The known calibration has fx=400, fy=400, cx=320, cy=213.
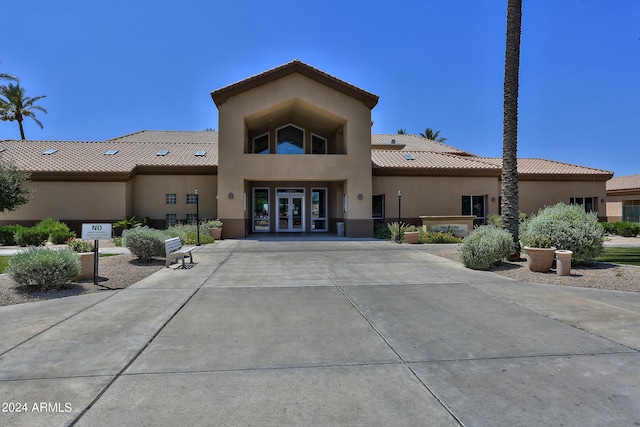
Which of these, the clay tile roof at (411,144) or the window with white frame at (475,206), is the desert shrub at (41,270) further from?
the clay tile roof at (411,144)

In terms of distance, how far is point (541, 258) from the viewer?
1155 centimetres

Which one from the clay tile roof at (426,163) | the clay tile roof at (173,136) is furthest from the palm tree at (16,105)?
the clay tile roof at (426,163)

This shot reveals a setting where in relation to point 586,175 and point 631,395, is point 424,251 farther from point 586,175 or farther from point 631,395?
point 586,175

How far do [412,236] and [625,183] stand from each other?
32.9 m

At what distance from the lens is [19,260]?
9.16 metres

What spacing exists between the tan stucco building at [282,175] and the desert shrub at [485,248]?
1154 centimetres

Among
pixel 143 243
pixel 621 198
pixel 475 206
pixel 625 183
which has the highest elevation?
pixel 625 183

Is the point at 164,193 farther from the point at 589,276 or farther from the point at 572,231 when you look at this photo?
the point at 589,276

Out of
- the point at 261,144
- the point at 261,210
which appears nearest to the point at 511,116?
the point at 261,144

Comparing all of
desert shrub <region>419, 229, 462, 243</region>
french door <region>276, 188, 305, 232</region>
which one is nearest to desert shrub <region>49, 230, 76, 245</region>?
french door <region>276, 188, 305, 232</region>

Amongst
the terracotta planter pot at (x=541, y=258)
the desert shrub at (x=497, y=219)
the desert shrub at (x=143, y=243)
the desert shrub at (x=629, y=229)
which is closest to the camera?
the terracotta planter pot at (x=541, y=258)

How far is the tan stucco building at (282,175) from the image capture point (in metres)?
23.4

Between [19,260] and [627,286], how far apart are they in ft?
46.9

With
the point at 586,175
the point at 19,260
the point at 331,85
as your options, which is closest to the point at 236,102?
the point at 331,85
